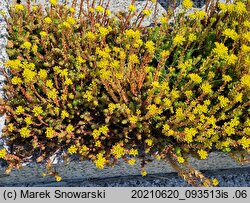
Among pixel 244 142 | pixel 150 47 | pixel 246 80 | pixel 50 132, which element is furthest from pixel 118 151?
pixel 246 80

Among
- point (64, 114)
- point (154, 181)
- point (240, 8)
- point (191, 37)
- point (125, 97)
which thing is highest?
point (240, 8)

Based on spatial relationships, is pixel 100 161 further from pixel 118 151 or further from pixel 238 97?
pixel 238 97

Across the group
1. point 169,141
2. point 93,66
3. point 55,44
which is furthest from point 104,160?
point 55,44

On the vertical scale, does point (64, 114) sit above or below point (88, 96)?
below

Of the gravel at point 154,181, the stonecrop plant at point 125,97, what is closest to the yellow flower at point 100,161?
the stonecrop plant at point 125,97

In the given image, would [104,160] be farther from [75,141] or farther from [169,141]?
[169,141]

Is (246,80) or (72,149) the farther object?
(72,149)

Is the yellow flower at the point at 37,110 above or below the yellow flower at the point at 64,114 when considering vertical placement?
above

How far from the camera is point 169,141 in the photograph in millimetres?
3070

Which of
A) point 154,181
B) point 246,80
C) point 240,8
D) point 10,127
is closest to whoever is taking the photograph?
point 246,80

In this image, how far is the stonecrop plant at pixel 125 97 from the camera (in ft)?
9.28

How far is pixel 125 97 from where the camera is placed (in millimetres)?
2914

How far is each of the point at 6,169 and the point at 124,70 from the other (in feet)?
3.81

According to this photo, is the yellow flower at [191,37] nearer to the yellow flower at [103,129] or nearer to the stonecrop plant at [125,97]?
the stonecrop plant at [125,97]
